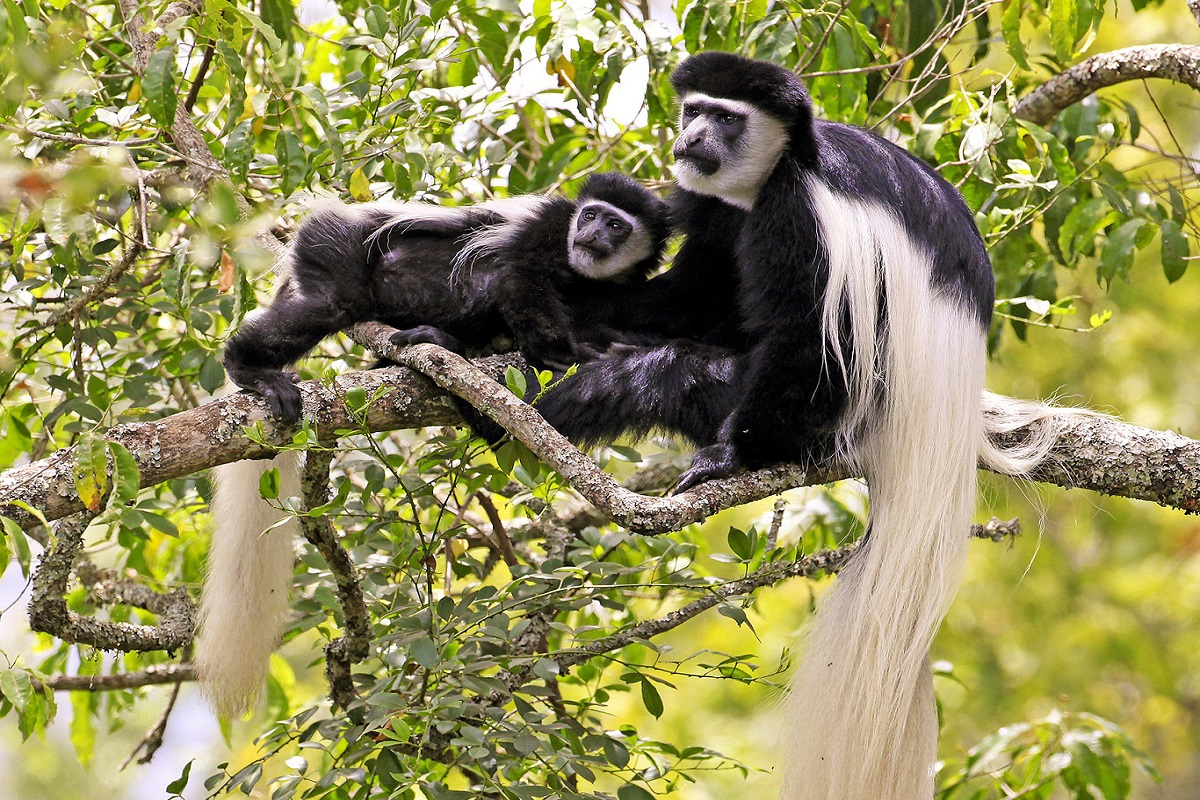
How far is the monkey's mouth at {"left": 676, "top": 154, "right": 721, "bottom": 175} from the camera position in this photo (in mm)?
2076

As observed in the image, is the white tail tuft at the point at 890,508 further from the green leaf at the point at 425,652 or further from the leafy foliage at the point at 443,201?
the green leaf at the point at 425,652

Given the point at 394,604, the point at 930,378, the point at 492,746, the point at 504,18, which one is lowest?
the point at 492,746

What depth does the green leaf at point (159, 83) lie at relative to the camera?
1450 millimetres

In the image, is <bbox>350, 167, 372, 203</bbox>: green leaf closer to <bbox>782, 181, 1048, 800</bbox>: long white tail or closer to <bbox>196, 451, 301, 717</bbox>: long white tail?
<bbox>196, 451, 301, 717</bbox>: long white tail

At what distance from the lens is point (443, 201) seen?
8.89ft

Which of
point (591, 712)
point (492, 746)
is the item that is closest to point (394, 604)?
point (492, 746)

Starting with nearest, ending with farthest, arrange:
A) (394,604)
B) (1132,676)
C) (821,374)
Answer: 1. (394,604)
2. (821,374)
3. (1132,676)

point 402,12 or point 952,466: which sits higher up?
point 402,12

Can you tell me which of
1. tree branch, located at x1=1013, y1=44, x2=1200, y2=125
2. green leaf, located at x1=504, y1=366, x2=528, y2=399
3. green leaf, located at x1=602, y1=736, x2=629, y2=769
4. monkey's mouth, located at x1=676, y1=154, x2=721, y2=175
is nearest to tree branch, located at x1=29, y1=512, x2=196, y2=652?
green leaf, located at x1=504, y1=366, x2=528, y2=399

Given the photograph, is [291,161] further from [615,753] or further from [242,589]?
[615,753]

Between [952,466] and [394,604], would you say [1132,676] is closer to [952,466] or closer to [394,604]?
[952,466]

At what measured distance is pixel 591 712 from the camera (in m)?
2.25

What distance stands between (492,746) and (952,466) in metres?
1.00

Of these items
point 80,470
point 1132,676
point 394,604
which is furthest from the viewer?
point 1132,676
